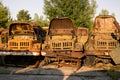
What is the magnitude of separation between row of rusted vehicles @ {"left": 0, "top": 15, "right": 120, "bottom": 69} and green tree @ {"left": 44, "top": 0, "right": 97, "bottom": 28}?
62.2 feet

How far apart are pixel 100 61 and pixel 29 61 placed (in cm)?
387

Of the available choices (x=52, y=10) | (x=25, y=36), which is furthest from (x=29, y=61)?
(x=52, y=10)

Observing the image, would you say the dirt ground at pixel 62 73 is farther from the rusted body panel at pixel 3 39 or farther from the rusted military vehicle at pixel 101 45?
the rusted body panel at pixel 3 39

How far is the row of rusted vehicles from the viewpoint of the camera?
13312mm

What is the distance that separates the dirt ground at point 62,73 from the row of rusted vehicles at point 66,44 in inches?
20.5


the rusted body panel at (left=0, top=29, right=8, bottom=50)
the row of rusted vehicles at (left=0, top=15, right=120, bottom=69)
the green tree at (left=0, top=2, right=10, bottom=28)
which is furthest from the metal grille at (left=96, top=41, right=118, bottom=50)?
the green tree at (left=0, top=2, right=10, bottom=28)

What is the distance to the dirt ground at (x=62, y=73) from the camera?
10898 millimetres

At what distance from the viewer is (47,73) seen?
11836 millimetres

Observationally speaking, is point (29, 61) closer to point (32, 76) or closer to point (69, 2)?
point (32, 76)

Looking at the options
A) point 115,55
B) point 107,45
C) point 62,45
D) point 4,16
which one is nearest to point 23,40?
point 62,45

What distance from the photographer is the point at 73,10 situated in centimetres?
3425

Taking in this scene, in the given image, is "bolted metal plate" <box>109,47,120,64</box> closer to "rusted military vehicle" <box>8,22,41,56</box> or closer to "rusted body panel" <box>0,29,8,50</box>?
"rusted military vehicle" <box>8,22,41,56</box>

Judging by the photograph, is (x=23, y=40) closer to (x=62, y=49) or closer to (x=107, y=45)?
(x=62, y=49)

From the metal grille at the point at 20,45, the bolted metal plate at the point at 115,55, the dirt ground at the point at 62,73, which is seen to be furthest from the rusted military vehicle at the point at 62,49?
the bolted metal plate at the point at 115,55
